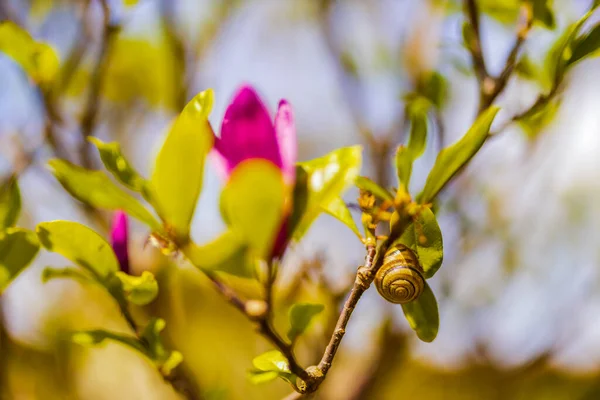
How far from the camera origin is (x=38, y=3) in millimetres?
1345

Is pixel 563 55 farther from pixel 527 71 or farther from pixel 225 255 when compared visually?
pixel 225 255

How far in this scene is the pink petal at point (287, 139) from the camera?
0.36m

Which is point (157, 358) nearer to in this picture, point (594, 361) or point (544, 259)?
point (544, 259)

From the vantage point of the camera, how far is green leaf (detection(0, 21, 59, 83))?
1.92ft

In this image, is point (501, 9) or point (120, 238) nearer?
point (120, 238)

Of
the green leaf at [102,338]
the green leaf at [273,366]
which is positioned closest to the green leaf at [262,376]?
the green leaf at [273,366]

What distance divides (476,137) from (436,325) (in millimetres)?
165

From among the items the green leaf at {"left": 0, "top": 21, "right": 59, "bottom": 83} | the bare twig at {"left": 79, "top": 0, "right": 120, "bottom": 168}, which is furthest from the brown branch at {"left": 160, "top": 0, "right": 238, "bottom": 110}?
the green leaf at {"left": 0, "top": 21, "right": 59, "bottom": 83}

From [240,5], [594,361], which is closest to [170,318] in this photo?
[240,5]

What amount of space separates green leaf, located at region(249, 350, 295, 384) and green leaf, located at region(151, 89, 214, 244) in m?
0.13

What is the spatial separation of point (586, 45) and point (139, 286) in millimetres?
447

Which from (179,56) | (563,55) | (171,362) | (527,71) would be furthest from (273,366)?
(179,56)

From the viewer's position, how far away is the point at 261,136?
0.36 m

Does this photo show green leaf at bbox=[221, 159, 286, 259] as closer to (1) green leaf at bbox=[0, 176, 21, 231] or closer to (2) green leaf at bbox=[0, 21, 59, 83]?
(1) green leaf at bbox=[0, 176, 21, 231]
